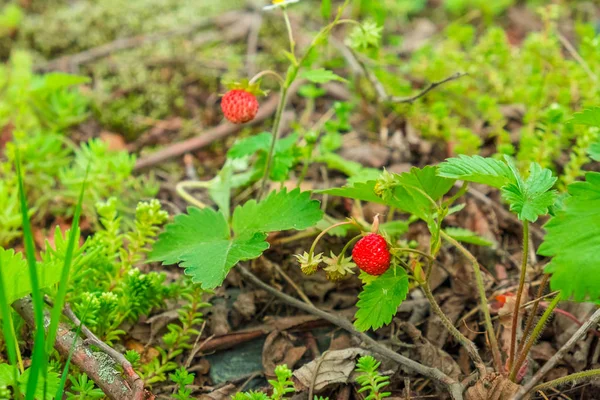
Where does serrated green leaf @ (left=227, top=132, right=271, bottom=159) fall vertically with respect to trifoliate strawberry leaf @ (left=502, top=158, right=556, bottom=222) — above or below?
below

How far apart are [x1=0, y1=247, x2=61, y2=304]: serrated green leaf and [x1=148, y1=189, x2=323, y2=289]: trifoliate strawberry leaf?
13.0 inches

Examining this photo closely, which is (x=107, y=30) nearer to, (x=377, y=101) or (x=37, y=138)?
(x=37, y=138)

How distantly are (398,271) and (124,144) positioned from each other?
1.94m

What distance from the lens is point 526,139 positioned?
2395 mm

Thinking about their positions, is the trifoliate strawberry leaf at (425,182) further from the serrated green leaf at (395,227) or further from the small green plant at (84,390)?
the small green plant at (84,390)

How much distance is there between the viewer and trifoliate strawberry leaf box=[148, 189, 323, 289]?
1750 millimetres

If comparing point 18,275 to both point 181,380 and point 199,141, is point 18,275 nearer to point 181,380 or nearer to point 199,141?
point 181,380

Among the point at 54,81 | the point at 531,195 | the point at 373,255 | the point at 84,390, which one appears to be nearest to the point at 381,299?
the point at 373,255

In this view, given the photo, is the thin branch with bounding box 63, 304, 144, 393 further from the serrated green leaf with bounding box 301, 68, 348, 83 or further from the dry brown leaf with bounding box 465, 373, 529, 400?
the serrated green leaf with bounding box 301, 68, 348, 83

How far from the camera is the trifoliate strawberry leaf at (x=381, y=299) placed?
1.62 metres

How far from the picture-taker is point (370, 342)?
1.85 m

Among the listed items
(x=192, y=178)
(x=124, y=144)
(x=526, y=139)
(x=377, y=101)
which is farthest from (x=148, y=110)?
(x=526, y=139)

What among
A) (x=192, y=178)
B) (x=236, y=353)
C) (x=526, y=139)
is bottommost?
(x=236, y=353)

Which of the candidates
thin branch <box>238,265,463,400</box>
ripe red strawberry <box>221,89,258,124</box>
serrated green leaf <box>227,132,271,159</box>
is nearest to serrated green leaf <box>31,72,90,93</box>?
serrated green leaf <box>227,132,271,159</box>
